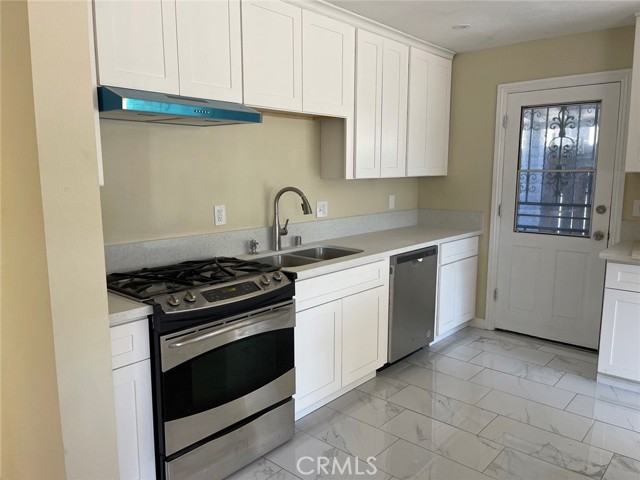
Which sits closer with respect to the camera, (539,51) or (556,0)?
(556,0)

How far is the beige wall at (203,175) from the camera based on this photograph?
2.39 meters

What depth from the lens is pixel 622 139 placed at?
11.4ft

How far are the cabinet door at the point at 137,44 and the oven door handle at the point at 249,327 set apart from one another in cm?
107

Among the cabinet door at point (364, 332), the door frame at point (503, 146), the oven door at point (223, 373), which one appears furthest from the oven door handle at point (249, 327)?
the door frame at point (503, 146)

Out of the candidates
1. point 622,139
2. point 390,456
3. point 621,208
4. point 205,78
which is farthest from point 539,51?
point 390,456

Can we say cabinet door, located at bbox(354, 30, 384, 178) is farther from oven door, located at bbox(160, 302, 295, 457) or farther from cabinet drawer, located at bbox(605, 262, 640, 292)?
cabinet drawer, located at bbox(605, 262, 640, 292)

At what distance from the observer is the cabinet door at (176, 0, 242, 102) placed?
2.18 meters

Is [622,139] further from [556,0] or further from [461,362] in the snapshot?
[461,362]

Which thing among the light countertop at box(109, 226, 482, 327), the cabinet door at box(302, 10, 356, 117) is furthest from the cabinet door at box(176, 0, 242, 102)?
the light countertop at box(109, 226, 482, 327)

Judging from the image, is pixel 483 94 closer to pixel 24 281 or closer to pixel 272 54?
pixel 272 54

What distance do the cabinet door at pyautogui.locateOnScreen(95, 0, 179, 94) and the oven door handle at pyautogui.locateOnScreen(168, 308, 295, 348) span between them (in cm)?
107

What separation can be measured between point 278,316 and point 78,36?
143 cm

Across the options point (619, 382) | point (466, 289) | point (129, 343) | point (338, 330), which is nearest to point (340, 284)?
point (338, 330)

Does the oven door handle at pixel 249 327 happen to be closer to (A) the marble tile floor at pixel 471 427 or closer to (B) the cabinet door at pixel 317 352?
(B) the cabinet door at pixel 317 352
